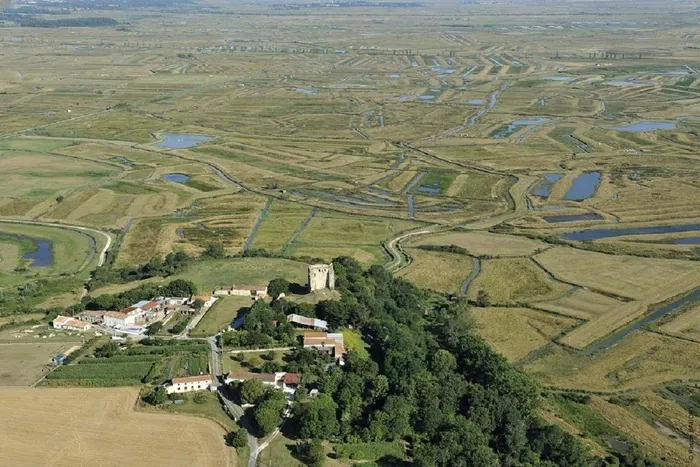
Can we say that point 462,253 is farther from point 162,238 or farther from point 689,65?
point 689,65

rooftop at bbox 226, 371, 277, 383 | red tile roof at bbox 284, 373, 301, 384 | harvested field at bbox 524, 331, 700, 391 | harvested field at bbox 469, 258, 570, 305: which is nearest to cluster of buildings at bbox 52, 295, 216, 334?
rooftop at bbox 226, 371, 277, 383

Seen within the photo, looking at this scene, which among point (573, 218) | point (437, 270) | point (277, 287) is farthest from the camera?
point (573, 218)

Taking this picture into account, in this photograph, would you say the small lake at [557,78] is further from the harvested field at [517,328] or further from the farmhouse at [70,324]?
the farmhouse at [70,324]

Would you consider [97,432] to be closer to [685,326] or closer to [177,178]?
[685,326]

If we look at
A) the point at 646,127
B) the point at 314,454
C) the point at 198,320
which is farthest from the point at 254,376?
the point at 646,127

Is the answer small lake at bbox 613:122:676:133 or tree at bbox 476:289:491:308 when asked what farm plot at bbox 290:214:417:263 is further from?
small lake at bbox 613:122:676:133

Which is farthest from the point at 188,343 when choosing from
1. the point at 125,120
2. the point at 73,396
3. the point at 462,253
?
the point at 125,120
